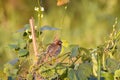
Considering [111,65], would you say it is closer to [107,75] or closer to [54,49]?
[107,75]

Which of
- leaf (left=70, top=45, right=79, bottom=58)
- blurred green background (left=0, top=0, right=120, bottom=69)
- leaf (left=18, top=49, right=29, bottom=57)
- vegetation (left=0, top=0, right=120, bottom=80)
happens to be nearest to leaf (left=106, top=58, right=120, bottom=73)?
→ vegetation (left=0, top=0, right=120, bottom=80)

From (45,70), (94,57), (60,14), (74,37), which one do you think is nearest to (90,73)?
(94,57)

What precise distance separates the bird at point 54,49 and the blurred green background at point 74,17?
6.92ft

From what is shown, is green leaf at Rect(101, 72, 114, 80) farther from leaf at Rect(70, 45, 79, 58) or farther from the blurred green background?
the blurred green background

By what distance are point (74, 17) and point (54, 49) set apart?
9.48 ft

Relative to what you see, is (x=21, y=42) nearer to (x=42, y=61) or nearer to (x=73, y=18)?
(x=42, y=61)

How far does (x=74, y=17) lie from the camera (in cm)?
455

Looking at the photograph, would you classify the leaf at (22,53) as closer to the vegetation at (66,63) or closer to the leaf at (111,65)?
the vegetation at (66,63)

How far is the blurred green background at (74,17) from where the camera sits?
13.4ft

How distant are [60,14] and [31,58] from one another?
2688 mm

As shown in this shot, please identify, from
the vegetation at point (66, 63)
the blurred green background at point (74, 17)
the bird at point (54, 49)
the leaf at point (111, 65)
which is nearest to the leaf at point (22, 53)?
the vegetation at point (66, 63)

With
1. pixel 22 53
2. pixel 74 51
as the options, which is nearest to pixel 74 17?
pixel 22 53

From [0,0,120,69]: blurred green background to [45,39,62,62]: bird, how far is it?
2109 millimetres

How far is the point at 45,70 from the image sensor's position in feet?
5.25
